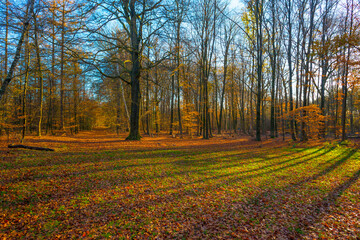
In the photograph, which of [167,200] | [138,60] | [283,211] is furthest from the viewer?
[138,60]

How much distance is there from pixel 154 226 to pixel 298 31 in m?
19.0

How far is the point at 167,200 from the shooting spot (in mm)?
3758

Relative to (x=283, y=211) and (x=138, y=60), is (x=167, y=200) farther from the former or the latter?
(x=138, y=60)

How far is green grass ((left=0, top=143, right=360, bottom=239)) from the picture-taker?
2.80 meters

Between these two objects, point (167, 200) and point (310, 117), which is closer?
point (167, 200)

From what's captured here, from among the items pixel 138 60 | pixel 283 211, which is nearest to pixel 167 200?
pixel 283 211

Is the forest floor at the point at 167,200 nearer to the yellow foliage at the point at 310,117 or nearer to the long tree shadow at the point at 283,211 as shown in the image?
the long tree shadow at the point at 283,211

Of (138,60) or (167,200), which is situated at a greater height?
(138,60)

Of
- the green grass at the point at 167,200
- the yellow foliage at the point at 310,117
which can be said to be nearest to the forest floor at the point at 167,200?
the green grass at the point at 167,200

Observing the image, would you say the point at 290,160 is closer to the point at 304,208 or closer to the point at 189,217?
the point at 304,208

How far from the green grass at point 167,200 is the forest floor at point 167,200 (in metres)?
0.02

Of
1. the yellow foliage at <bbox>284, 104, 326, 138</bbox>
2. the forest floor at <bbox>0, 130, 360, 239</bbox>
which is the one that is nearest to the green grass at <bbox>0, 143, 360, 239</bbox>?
the forest floor at <bbox>0, 130, 360, 239</bbox>

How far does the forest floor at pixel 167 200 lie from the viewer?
9.14ft

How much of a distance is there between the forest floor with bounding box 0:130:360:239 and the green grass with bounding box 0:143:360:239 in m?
0.02
